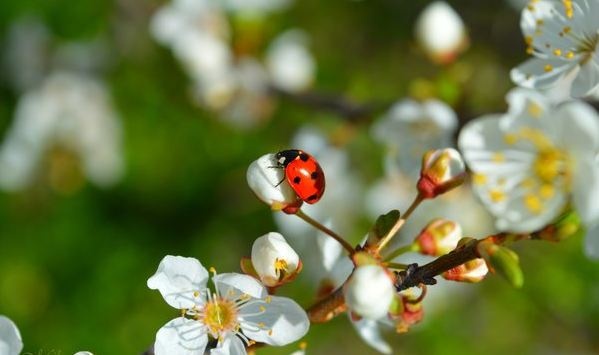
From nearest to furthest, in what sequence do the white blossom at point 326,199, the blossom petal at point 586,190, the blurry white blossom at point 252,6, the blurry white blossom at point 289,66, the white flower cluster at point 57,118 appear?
the blossom petal at point 586,190 < the white blossom at point 326,199 < the blurry white blossom at point 289,66 < the blurry white blossom at point 252,6 < the white flower cluster at point 57,118

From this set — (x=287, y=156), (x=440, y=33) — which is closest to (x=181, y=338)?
(x=287, y=156)

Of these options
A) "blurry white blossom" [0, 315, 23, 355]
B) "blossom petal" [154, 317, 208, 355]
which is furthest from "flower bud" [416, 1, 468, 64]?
"blurry white blossom" [0, 315, 23, 355]

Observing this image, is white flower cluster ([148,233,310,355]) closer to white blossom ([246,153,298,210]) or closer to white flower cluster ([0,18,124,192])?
white blossom ([246,153,298,210])

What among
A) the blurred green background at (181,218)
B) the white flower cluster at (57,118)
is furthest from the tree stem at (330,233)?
the white flower cluster at (57,118)

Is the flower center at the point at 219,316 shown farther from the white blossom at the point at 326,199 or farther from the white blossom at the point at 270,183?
the white blossom at the point at 326,199

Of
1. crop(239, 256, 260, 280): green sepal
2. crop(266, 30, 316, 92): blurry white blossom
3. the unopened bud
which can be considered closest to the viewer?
the unopened bud

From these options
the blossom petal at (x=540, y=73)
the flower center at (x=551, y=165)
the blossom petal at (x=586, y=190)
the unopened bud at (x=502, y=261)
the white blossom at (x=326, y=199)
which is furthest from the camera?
the white blossom at (x=326, y=199)

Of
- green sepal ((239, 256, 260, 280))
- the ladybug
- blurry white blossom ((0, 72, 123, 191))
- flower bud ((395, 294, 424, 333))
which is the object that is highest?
blurry white blossom ((0, 72, 123, 191))
